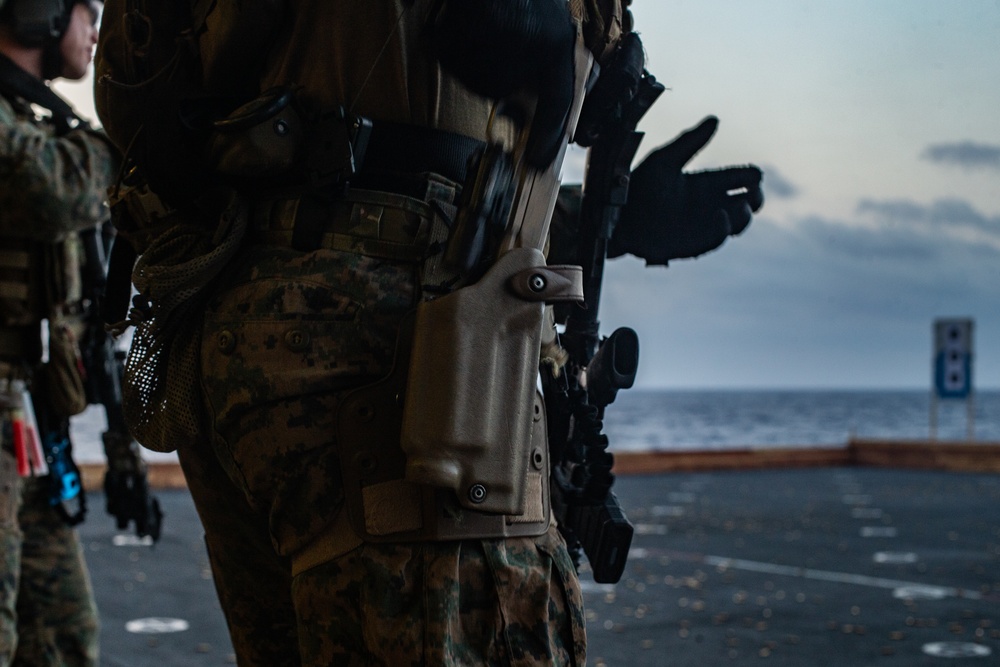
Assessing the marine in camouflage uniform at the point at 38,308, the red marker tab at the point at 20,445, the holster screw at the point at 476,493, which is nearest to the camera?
the holster screw at the point at 476,493

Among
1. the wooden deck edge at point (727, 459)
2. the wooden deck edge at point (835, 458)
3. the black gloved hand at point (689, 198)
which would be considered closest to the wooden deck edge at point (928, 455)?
the wooden deck edge at point (835, 458)

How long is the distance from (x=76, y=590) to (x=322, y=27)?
1.96m

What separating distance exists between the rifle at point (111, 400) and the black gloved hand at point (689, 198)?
181 cm

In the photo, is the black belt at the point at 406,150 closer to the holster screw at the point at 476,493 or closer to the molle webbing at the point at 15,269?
the holster screw at the point at 476,493

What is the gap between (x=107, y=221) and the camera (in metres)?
3.27

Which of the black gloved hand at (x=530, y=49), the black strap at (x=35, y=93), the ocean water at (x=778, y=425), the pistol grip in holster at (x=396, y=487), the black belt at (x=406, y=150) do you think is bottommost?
the ocean water at (x=778, y=425)

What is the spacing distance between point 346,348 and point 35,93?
2078 mm

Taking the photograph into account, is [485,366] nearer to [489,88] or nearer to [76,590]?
[489,88]

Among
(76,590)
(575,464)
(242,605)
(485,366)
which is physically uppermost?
(485,366)

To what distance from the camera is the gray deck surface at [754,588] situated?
13.3ft

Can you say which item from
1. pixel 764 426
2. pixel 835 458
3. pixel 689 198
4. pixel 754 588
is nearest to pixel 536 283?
pixel 689 198

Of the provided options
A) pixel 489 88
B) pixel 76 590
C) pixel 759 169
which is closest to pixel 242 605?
pixel 489 88

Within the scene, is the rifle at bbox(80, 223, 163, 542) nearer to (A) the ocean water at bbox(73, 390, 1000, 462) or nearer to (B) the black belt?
(B) the black belt

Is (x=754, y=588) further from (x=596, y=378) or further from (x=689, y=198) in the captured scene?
(x=596, y=378)
